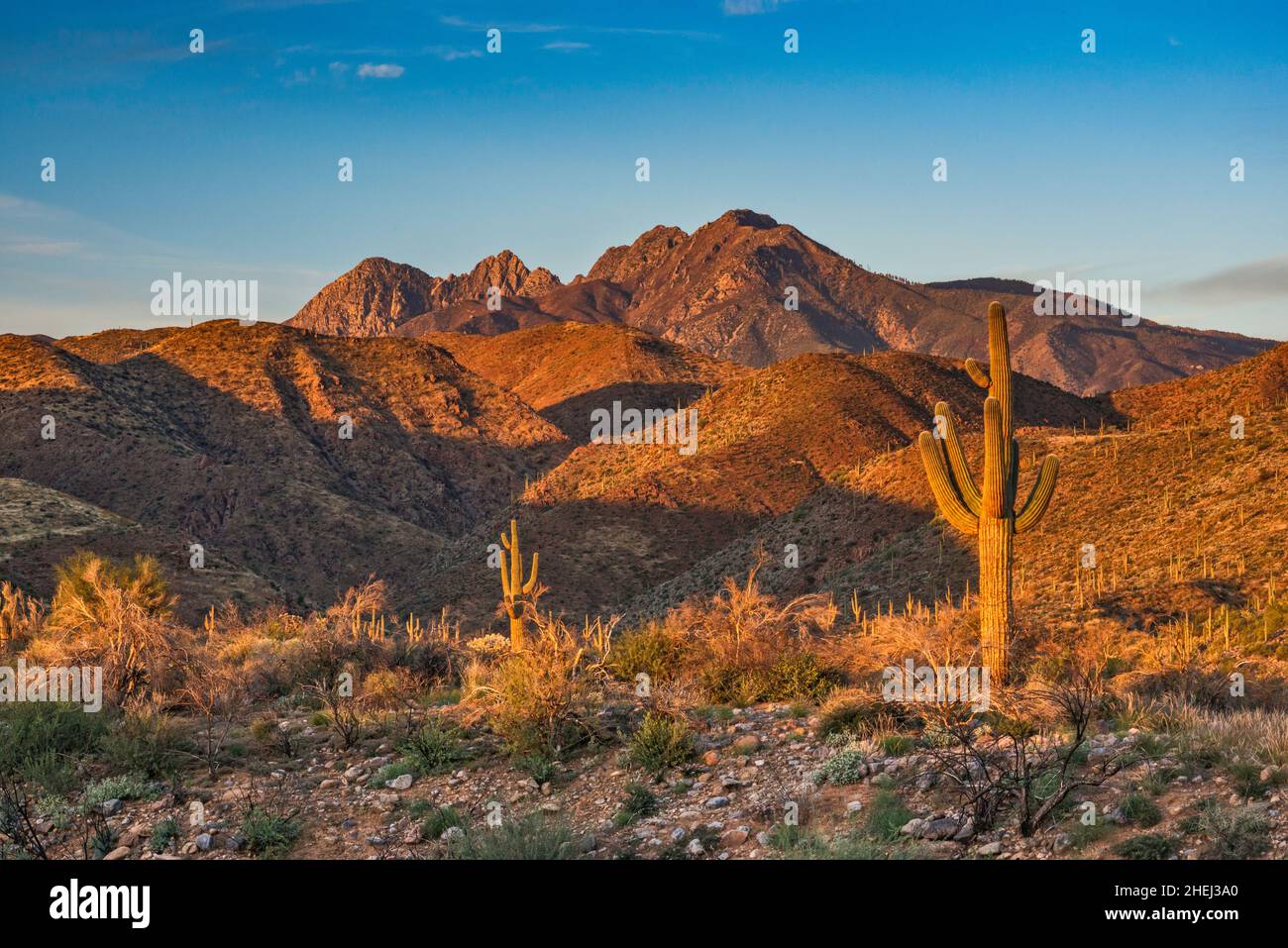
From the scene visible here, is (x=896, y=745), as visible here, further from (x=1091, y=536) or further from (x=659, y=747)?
(x=1091, y=536)

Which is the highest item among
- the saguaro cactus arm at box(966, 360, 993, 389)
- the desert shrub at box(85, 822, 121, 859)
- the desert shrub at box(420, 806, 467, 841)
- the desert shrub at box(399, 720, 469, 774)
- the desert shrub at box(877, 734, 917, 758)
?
the saguaro cactus arm at box(966, 360, 993, 389)

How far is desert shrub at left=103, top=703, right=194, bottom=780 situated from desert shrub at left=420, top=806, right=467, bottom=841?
3266mm

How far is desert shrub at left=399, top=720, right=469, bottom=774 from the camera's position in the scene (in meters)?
10.4

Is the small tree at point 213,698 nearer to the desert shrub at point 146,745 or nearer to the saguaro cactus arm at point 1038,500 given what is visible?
the desert shrub at point 146,745

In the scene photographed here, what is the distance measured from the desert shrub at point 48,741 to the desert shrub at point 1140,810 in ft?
30.5

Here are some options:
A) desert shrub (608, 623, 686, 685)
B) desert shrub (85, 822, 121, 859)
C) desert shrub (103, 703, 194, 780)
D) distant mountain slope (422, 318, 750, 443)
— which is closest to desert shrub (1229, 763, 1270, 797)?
desert shrub (608, 623, 686, 685)

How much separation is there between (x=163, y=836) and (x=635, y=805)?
12.8 ft

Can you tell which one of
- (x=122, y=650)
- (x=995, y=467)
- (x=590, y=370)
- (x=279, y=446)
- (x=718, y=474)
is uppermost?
(x=590, y=370)

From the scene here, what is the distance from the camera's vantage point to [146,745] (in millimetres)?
10875

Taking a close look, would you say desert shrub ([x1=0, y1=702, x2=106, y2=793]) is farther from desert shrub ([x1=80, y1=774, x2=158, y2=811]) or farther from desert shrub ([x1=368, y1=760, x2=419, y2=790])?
desert shrub ([x1=368, y1=760, x2=419, y2=790])

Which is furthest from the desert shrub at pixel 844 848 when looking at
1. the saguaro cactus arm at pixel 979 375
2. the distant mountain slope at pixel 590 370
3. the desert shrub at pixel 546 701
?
the distant mountain slope at pixel 590 370

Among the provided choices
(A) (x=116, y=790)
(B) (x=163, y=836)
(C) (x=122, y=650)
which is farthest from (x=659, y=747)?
(C) (x=122, y=650)

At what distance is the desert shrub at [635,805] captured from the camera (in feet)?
29.0
